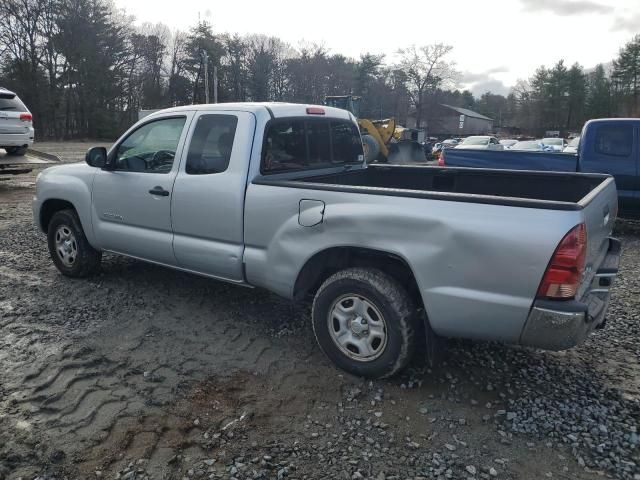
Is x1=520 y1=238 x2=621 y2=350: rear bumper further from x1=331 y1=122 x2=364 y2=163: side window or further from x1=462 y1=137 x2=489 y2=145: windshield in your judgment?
x1=462 y1=137 x2=489 y2=145: windshield

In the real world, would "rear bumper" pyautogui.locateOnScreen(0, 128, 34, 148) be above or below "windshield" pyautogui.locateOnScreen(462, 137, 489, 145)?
below

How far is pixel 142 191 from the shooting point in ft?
15.1

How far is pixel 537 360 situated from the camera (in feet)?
12.6

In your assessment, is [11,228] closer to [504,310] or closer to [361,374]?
[361,374]

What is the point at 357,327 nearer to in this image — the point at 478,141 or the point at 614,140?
the point at 614,140

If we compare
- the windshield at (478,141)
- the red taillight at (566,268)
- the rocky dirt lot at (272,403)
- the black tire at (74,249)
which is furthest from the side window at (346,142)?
the windshield at (478,141)

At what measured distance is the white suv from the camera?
11398 mm

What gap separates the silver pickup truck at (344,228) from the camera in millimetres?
2811

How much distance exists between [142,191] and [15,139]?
9198mm

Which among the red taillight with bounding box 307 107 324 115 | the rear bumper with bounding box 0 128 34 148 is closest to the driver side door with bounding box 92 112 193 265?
the red taillight with bounding box 307 107 324 115

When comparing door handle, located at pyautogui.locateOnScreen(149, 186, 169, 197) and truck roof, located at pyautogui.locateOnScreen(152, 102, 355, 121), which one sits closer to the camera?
truck roof, located at pyautogui.locateOnScreen(152, 102, 355, 121)

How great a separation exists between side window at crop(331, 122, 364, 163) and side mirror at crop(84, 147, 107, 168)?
2288 millimetres

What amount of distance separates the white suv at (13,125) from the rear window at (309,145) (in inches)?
395

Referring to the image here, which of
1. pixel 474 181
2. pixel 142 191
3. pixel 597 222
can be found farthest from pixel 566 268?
pixel 142 191
